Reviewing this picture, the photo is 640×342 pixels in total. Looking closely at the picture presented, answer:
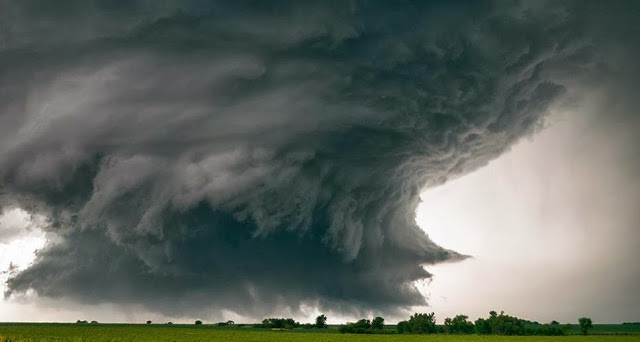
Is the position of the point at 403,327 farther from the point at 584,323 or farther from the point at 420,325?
the point at 584,323

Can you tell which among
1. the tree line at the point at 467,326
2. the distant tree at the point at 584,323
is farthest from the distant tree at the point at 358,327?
the distant tree at the point at 584,323

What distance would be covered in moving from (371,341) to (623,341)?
5160 cm

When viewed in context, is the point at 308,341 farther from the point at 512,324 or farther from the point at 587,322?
the point at 587,322

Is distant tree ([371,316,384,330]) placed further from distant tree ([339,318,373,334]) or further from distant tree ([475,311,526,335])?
distant tree ([475,311,526,335])

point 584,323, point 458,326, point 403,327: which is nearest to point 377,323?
point 403,327

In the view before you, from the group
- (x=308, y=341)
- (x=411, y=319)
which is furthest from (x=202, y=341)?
(x=411, y=319)

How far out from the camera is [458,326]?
604ft

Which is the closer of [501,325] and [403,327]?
[501,325]

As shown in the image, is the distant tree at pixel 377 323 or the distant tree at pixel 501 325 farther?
the distant tree at pixel 377 323

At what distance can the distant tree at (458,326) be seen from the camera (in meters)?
182

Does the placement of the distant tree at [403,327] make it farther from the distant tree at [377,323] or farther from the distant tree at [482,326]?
the distant tree at [482,326]

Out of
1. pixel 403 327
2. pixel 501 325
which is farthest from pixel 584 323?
pixel 403 327

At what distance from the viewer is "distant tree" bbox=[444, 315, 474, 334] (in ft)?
598

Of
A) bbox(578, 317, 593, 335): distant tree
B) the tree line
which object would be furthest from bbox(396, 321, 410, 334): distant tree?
bbox(578, 317, 593, 335): distant tree
